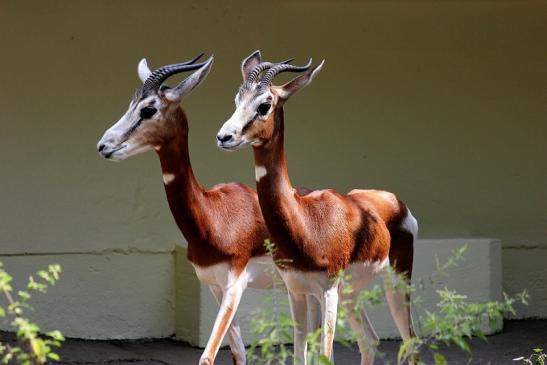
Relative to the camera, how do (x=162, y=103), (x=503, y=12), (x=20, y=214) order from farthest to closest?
(x=503, y=12) → (x=20, y=214) → (x=162, y=103)

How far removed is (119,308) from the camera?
8.05 metres

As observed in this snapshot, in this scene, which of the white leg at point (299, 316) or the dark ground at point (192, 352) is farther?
the dark ground at point (192, 352)

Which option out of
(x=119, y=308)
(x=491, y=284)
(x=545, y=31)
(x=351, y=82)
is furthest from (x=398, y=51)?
(x=119, y=308)

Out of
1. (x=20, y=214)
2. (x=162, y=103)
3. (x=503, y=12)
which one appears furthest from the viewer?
(x=503, y=12)

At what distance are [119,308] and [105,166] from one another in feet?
3.16

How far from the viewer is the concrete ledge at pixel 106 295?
7914 millimetres

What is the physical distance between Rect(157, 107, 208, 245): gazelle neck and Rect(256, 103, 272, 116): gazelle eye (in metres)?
0.60

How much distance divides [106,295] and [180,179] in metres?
2.51

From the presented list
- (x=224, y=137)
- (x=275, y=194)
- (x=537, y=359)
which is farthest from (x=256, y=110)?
(x=537, y=359)

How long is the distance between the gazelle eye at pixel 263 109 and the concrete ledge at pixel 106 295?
300cm

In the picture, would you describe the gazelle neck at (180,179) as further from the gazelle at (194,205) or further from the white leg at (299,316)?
the white leg at (299,316)

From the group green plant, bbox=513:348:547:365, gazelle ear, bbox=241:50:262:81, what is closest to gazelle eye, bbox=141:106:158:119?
gazelle ear, bbox=241:50:262:81

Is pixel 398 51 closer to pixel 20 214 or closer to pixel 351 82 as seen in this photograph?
pixel 351 82

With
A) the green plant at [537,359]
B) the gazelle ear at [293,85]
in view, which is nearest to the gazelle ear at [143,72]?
the gazelle ear at [293,85]
